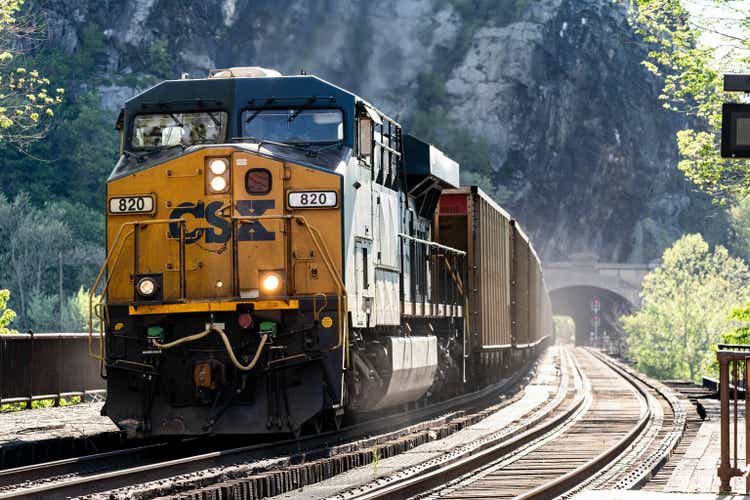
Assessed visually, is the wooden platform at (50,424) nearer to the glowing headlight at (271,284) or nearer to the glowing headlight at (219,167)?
the glowing headlight at (271,284)

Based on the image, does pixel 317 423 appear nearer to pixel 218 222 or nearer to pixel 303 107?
pixel 218 222

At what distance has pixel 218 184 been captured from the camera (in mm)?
13469

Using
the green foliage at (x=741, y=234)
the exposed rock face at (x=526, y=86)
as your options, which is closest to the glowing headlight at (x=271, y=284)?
the exposed rock face at (x=526, y=86)

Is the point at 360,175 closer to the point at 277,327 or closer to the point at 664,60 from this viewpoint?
the point at 277,327

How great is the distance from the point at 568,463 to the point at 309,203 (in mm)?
4212

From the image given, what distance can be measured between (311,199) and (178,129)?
6.64 feet

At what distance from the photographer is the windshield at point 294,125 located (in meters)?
14.1

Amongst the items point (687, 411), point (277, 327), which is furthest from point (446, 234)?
point (277, 327)

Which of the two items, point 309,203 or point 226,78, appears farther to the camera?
point 226,78

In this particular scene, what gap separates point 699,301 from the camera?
3337 inches

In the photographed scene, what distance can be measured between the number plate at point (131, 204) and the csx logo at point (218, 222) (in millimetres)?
318

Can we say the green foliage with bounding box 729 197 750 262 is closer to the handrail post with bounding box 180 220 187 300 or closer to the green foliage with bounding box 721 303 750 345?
the green foliage with bounding box 721 303 750 345

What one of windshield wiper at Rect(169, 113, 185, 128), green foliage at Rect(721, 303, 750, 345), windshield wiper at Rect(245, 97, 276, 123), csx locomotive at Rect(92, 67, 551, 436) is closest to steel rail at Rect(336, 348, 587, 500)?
csx locomotive at Rect(92, 67, 551, 436)

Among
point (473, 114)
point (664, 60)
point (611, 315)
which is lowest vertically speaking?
point (611, 315)
